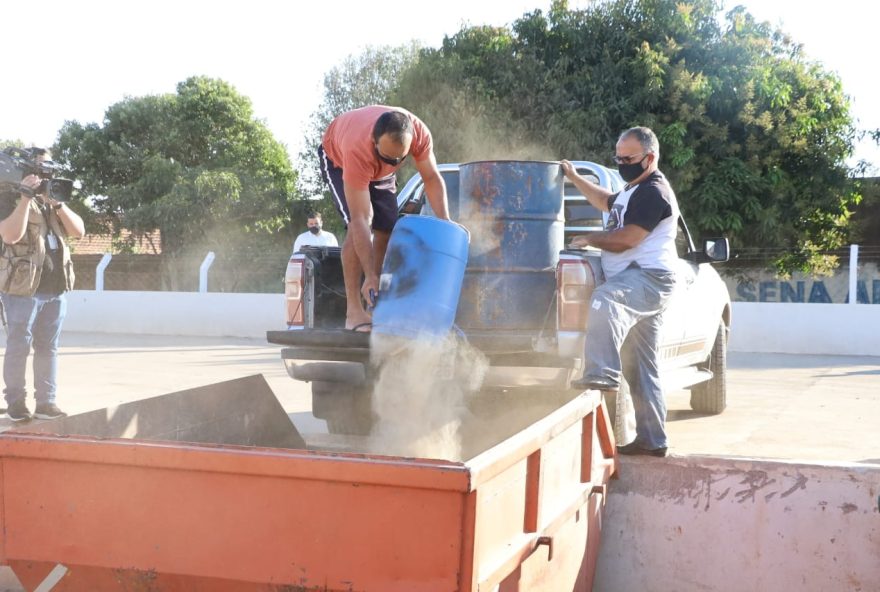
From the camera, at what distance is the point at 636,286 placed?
171 inches

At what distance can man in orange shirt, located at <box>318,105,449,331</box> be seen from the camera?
14.8 feet

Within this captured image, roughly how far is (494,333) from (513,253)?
0.44m

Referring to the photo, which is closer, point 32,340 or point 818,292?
point 32,340

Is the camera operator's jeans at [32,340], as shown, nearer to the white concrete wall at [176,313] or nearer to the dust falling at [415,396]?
the dust falling at [415,396]

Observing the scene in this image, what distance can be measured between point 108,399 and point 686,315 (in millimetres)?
4866

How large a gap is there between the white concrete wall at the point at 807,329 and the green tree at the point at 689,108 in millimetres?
4646

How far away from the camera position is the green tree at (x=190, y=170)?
26875 millimetres

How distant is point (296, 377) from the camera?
4.89 m

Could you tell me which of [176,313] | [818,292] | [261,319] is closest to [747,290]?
[818,292]

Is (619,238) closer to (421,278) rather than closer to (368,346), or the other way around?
(421,278)

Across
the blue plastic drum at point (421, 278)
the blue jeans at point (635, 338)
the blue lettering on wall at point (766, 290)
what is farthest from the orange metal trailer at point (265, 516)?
the blue lettering on wall at point (766, 290)

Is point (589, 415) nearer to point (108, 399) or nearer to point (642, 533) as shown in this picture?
point (642, 533)

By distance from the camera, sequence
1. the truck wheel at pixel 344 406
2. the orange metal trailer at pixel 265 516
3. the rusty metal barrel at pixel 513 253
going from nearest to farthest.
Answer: the orange metal trailer at pixel 265 516 < the truck wheel at pixel 344 406 < the rusty metal barrel at pixel 513 253

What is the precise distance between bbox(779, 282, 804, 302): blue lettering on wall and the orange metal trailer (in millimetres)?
19469
